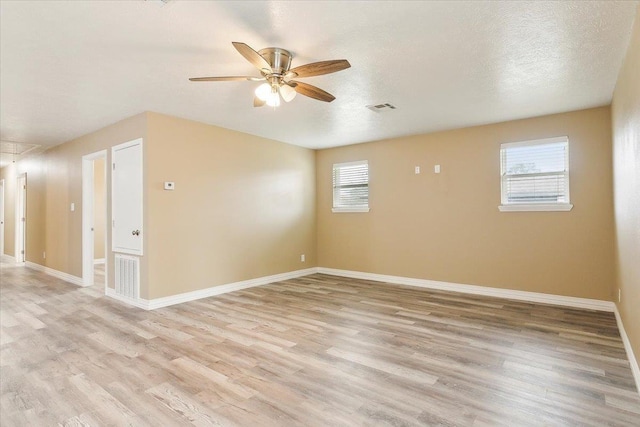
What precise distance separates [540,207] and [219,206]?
14.7 feet

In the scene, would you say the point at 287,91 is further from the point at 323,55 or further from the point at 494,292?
the point at 494,292

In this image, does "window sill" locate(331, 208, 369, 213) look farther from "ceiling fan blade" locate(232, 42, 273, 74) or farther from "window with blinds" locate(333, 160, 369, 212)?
"ceiling fan blade" locate(232, 42, 273, 74)

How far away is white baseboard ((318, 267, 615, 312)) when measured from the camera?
416 cm

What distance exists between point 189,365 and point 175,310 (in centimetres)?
166

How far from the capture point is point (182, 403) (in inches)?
84.1

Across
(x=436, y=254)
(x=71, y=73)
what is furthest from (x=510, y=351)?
(x=71, y=73)

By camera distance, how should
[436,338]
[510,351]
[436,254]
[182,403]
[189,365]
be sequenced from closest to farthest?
[182,403] < [189,365] < [510,351] < [436,338] < [436,254]

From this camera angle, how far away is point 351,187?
6.41m

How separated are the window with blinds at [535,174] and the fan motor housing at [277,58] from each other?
350cm

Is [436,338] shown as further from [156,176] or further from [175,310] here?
[156,176]

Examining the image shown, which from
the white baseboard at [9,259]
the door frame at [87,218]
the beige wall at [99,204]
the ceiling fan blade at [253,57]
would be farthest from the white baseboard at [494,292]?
the white baseboard at [9,259]

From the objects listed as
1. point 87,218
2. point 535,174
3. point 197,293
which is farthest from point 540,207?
point 87,218

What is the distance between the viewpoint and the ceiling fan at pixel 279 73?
96.0 inches

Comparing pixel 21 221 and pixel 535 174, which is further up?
pixel 535 174
